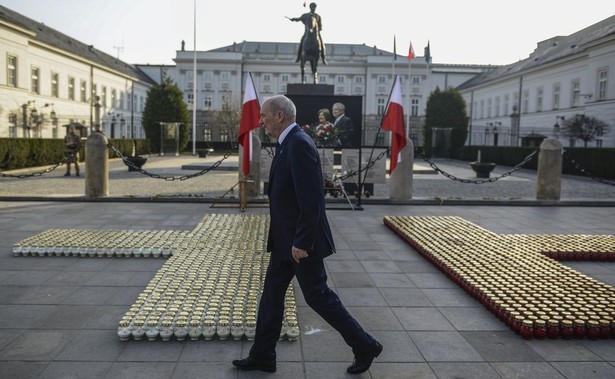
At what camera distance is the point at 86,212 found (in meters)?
11.2

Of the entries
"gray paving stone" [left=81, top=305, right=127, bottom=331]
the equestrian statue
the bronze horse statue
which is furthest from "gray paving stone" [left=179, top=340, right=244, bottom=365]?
the bronze horse statue

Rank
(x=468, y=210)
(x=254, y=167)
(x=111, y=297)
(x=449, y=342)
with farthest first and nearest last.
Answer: (x=254, y=167)
(x=468, y=210)
(x=111, y=297)
(x=449, y=342)

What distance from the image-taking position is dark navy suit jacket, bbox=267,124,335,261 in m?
3.62

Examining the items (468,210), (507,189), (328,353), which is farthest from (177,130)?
(328,353)

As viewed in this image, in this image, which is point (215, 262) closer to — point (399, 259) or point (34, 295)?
point (34, 295)

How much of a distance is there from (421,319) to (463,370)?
110 centimetres

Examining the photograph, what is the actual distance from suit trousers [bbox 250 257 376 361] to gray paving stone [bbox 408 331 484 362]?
70 centimetres

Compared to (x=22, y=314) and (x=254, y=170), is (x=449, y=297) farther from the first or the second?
(x=254, y=170)

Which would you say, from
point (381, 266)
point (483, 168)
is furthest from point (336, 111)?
point (483, 168)

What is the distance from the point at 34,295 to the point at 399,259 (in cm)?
448

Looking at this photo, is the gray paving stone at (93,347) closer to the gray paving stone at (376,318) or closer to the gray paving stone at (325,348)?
the gray paving stone at (325,348)

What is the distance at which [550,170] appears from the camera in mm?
14250

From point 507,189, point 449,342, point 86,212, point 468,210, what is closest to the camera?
point 449,342

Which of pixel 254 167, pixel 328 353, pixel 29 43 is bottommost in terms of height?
pixel 328 353
